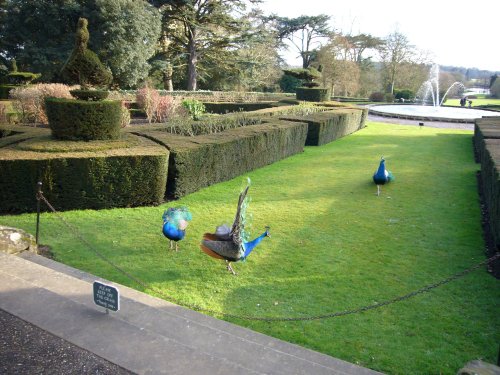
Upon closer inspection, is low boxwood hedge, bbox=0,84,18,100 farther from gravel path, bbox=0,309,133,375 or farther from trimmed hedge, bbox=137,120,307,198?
gravel path, bbox=0,309,133,375

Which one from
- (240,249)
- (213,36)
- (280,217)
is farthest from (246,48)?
(240,249)

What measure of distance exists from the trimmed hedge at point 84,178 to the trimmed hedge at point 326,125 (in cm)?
834

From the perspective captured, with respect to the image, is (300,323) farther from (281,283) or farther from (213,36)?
(213,36)

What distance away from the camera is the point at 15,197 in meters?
7.00

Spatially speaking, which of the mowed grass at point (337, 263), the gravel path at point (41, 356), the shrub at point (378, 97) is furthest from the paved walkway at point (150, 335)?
the shrub at point (378, 97)

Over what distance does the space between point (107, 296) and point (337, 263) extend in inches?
126

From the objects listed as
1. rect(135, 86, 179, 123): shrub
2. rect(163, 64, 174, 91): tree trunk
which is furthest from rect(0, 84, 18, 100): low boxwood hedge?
rect(163, 64, 174, 91): tree trunk

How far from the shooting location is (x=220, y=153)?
9508 mm

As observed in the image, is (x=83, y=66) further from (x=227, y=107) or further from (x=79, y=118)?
(x=227, y=107)

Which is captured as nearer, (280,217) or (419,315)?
(419,315)

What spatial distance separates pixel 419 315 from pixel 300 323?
133 cm

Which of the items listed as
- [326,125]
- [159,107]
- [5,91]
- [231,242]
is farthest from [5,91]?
[231,242]

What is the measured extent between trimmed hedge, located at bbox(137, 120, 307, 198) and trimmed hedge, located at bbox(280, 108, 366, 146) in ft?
7.52

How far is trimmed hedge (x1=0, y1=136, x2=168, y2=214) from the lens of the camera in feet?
22.9
